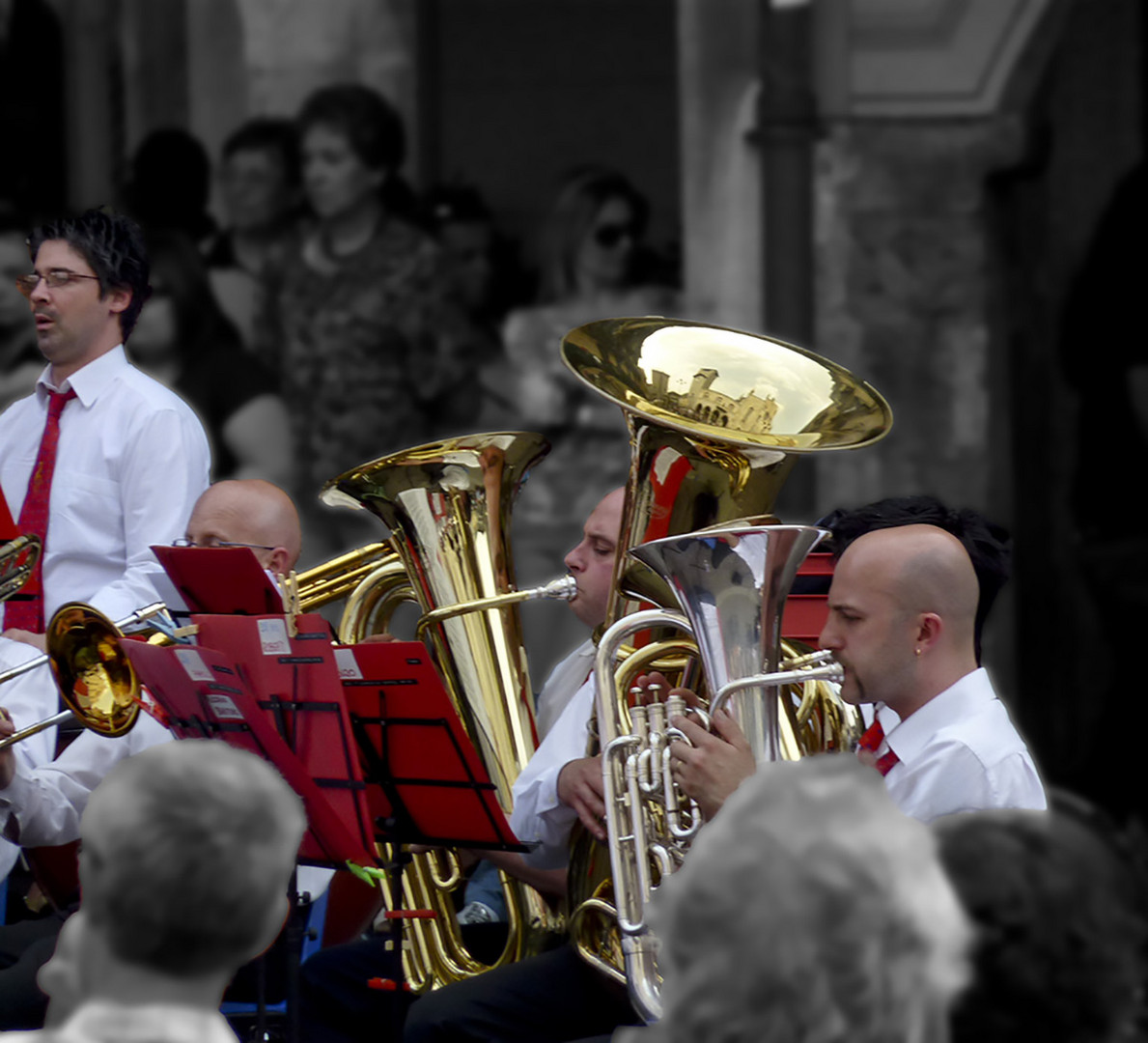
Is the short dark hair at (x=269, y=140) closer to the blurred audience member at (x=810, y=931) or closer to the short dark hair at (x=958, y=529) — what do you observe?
the short dark hair at (x=958, y=529)

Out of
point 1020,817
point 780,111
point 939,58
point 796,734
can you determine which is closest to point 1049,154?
point 939,58

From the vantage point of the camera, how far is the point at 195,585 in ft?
11.0

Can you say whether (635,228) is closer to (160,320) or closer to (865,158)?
(865,158)

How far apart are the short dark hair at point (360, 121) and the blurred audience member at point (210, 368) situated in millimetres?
763

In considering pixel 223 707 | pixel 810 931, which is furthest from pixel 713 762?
pixel 810 931

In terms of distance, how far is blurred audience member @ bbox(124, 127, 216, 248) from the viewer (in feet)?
25.0

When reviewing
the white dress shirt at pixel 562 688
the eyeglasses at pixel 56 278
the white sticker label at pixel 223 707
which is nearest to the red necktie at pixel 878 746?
the white dress shirt at pixel 562 688

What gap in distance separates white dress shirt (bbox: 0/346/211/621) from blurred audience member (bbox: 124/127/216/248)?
11.5 ft

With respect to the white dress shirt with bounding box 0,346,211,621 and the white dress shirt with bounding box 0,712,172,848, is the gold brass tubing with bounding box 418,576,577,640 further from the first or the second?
the white dress shirt with bounding box 0,346,211,621

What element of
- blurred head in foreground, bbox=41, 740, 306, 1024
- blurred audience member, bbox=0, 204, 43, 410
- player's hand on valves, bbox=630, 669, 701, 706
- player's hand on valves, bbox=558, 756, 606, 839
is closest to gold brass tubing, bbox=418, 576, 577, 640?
player's hand on valves, bbox=558, 756, 606, 839

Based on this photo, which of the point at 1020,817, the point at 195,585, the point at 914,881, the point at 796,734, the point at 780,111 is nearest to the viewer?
the point at 914,881

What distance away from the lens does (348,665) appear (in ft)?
10.5

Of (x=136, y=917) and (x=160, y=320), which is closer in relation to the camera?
(x=136, y=917)

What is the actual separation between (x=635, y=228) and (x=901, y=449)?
1447mm
